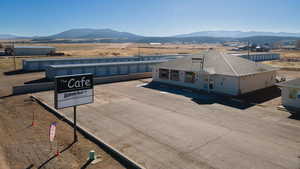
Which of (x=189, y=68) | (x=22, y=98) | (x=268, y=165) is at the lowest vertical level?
(x=268, y=165)

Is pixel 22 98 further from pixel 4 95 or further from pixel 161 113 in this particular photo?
pixel 161 113

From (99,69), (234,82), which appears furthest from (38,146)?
(99,69)

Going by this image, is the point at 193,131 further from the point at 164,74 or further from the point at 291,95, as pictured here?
the point at 164,74

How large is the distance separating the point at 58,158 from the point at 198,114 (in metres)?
11.5

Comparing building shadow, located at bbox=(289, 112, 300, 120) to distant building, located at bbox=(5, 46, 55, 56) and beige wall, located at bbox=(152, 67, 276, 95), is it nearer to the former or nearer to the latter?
beige wall, located at bbox=(152, 67, 276, 95)

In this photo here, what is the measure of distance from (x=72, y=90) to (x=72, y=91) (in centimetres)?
6

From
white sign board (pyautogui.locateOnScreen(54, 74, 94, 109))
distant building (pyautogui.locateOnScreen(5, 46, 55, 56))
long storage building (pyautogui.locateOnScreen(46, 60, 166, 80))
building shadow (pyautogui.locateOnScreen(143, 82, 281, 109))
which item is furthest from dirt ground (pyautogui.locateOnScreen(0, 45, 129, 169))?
distant building (pyautogui.locateOnScreen(5, 46, 55, 56))

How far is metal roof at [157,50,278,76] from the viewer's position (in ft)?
86.1

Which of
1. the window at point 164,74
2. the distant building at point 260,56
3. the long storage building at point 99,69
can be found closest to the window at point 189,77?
the window at point 164,74

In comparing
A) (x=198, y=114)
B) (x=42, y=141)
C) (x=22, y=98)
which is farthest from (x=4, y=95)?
(x=198, y=114)

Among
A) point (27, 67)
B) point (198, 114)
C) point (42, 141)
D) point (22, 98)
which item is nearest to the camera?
point (42, 141)

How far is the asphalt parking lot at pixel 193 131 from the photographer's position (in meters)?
11.2

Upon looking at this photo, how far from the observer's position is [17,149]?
38.9 ft

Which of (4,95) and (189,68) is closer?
(4,95)
